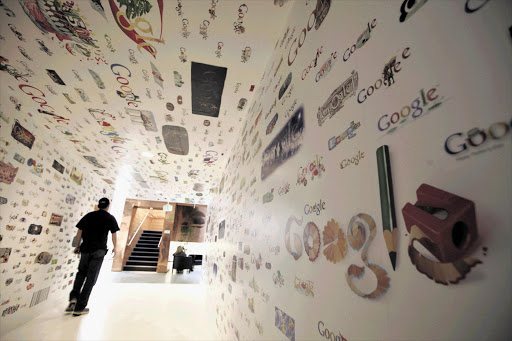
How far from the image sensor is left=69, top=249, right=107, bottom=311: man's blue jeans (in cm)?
313

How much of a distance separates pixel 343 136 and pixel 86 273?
4.07m

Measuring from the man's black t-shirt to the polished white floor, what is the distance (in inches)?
36.9

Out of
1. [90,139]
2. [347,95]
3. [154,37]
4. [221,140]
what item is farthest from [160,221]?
[347,95]

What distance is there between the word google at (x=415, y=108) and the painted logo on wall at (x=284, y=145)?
44cm

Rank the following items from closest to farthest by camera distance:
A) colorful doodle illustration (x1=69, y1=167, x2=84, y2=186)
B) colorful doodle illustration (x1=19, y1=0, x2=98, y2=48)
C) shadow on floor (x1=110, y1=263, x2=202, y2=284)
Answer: colorful doodle illustration (x1=19, y1=0, x2=98, y2=48) < colorful doodle illustration (x1=69, y1=167, x2=84, y2=186) < shadow on floor (x1=110, y1=263, x2=202, y2=284)

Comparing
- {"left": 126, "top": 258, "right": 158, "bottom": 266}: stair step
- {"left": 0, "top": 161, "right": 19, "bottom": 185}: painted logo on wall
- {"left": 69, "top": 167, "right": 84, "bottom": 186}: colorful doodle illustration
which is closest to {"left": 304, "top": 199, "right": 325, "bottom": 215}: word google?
{"left": 0, "top": 161, "right": 19, "bottom": 185}: painted logo on wall

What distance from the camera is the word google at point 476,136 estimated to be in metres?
0.30

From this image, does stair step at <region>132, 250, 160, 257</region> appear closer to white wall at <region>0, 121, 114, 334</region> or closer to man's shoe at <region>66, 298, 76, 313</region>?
white wall at <region>0, 121, 114, 334</region>

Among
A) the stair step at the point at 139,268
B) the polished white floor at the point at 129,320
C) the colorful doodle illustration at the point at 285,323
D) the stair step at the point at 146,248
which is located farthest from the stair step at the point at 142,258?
the colorful doodle illustration at the point at 285,323

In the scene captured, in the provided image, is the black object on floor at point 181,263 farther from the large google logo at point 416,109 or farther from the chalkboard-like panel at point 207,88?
the large google logo at point 416,109

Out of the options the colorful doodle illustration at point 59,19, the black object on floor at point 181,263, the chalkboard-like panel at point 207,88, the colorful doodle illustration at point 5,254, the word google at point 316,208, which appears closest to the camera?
the word google at point 316,208

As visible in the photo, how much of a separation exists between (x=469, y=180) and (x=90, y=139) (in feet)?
13.0

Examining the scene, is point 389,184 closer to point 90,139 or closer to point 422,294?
point 422,294

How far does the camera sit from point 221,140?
3070 millimetres
